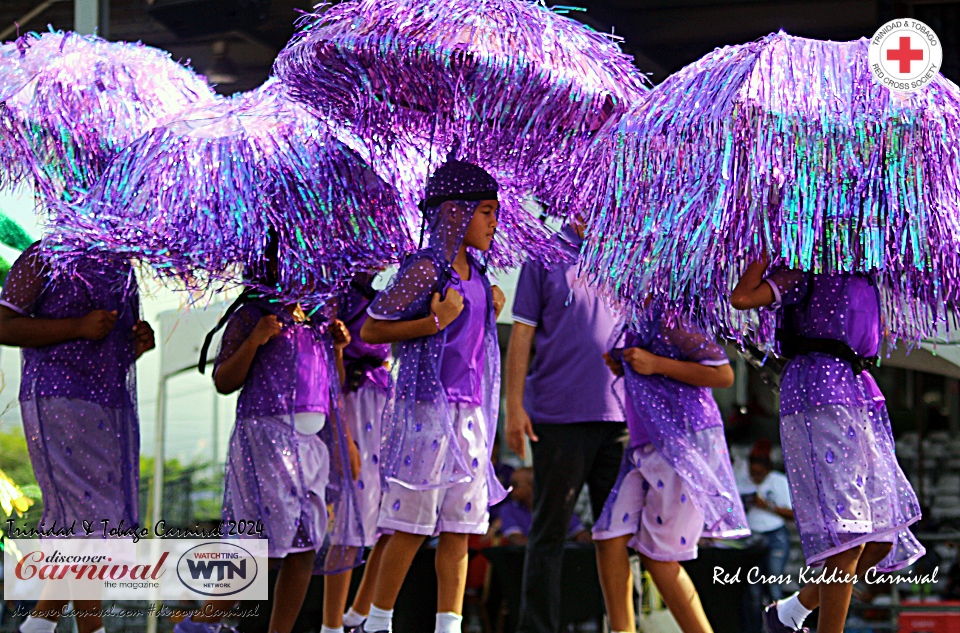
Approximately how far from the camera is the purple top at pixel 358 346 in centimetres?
451

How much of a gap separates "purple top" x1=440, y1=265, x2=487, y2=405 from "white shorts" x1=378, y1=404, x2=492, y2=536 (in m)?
0.05

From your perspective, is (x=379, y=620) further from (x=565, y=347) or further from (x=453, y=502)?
(x=565, y=347)

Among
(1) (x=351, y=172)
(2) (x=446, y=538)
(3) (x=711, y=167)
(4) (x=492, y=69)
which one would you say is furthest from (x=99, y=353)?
(3) (x=711, y=167)

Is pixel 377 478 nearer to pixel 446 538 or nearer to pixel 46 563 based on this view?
pixel 446 538

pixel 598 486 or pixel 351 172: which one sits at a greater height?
pixel 351 172

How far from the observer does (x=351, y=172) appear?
3.81 metres

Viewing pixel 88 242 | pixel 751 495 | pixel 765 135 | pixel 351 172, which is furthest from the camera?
pixel 751 495

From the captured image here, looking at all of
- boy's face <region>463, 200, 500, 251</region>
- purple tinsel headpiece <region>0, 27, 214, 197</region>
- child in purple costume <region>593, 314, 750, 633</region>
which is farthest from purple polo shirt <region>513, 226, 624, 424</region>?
purple tinsel headpiece <region>0, 27, 214, 197</region>

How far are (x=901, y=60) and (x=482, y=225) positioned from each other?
1336 mm

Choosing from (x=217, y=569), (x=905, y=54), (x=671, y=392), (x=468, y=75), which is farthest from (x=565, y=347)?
(x=905, y=54)

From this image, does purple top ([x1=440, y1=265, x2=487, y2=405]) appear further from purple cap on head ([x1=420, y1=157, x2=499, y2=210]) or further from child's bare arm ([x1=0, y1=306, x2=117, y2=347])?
child's bare arm ([x1=0, y1=306, x2=117, y2=347])

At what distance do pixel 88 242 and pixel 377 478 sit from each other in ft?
5.06

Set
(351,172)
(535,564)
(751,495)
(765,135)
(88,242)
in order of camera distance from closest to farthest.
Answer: (765,135) < (88,242) < (351,172) < (535,564) < (751,495)

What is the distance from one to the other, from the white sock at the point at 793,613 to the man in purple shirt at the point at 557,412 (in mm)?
881
